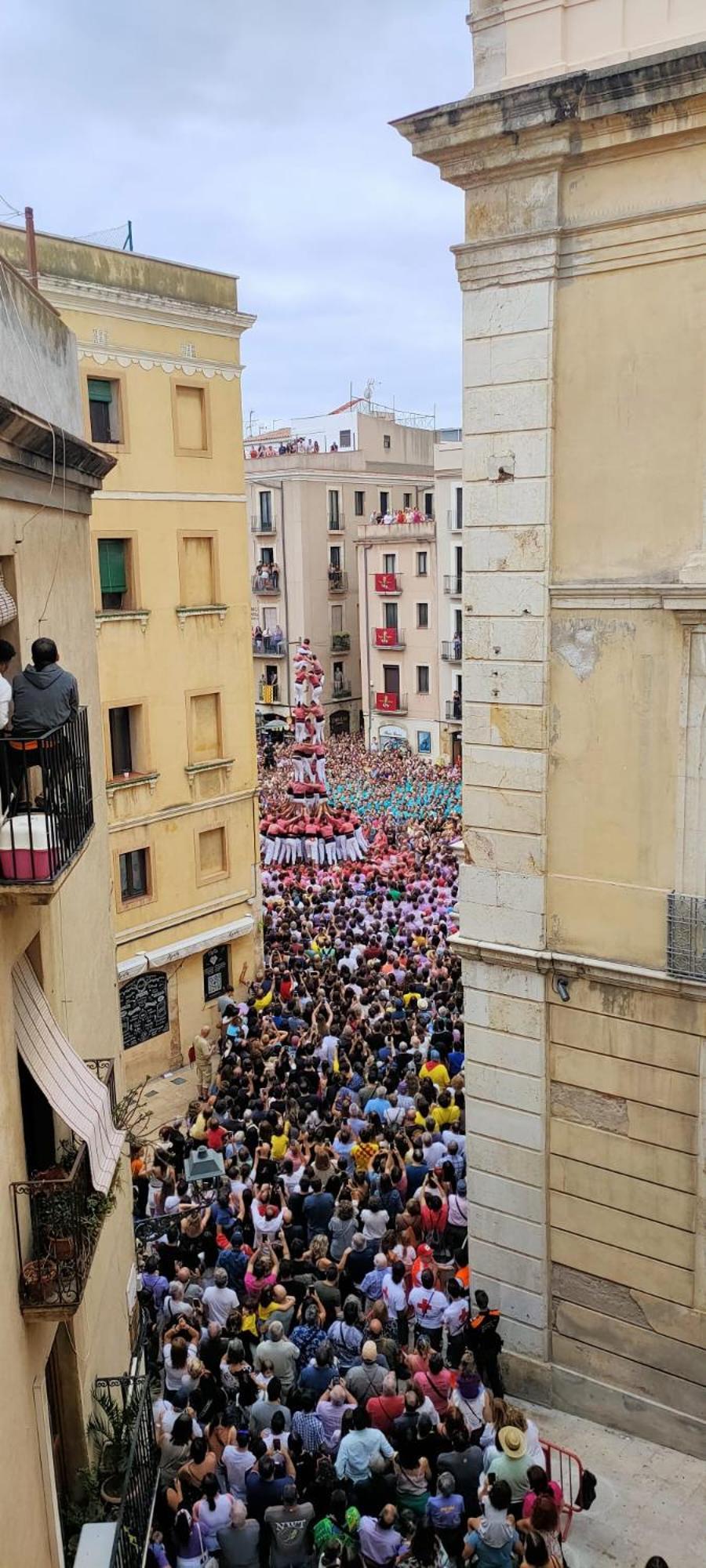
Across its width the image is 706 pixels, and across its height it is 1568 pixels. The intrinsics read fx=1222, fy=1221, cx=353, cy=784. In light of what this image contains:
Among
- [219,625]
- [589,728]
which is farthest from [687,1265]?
[219,625]

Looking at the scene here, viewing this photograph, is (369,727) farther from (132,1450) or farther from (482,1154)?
(132,1450)

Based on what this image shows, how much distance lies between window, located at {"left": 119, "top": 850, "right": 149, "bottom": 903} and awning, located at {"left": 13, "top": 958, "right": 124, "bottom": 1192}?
12903 mm

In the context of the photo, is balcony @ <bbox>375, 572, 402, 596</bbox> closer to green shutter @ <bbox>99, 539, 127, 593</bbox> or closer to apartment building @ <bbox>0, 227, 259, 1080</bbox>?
apartment building @ <bbox>0, 227, 259, 1080</bbox>

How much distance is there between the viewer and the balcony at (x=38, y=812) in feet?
19.8

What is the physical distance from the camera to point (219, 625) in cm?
2156

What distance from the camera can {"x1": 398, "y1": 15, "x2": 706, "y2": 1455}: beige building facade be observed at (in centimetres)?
969

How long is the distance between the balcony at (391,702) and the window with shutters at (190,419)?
28082mm

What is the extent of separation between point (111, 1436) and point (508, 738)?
6.38m

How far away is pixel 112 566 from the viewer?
19656 mm

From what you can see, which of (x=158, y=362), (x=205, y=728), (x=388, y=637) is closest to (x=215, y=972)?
(x=205, y=728)

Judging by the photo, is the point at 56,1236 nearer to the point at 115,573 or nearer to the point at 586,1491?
the point at 586,1491

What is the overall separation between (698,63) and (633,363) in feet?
6.93

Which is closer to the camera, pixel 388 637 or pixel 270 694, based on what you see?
pixel 388 637

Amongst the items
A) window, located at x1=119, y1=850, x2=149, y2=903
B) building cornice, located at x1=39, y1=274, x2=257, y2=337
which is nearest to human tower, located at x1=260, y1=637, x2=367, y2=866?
window, located at x1=119, y1=850, x2=149, y2=903
